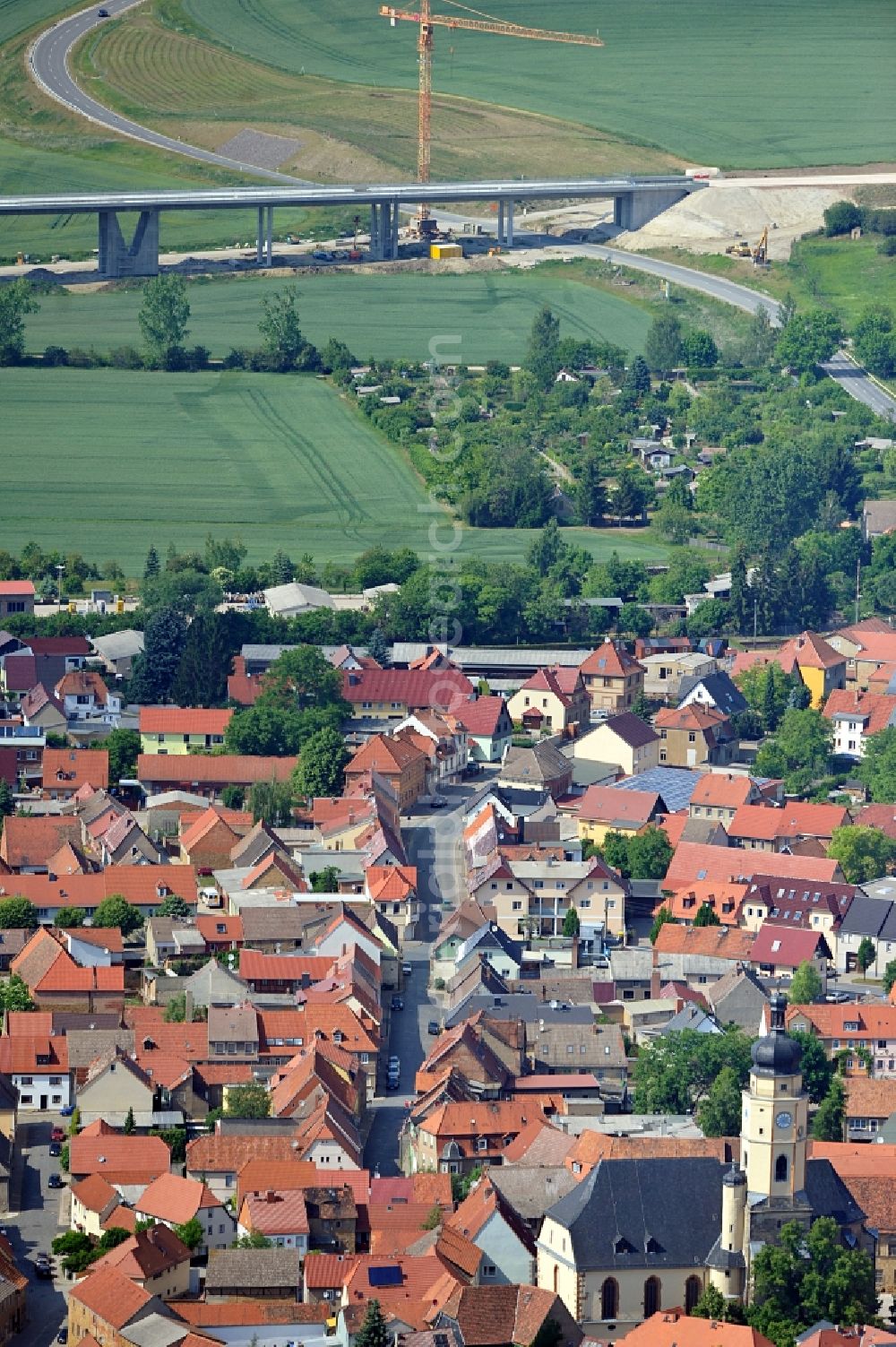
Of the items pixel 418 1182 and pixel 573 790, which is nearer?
pixel 418 1182

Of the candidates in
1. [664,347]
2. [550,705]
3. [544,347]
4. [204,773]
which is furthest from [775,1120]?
[544,347]

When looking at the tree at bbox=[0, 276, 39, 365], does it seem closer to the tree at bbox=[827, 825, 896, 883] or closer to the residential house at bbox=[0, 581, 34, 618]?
the residential house at bbox=[0, 581, 34, 618]

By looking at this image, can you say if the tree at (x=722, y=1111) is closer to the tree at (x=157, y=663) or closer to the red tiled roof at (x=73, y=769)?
the red tiled roof at (x=73, y=769)

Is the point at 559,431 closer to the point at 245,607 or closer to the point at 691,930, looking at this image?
the point at 245,607

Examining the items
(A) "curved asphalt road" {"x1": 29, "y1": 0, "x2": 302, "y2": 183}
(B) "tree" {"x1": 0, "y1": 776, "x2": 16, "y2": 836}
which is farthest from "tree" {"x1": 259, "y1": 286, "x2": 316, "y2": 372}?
(B) "tree" {"x1": 0, "y1": 776, "x2": 16, "y2": 836}

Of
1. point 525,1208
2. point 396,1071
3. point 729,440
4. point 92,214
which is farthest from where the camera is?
point 92,214

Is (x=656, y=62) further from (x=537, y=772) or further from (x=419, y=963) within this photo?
(x=419, y=963)

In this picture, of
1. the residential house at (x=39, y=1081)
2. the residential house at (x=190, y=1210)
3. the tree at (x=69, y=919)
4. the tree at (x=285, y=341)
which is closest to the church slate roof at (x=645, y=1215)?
the residential house at (x=190, y=1210)

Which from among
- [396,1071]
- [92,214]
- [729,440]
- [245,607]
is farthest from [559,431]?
[396,1071]
